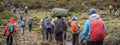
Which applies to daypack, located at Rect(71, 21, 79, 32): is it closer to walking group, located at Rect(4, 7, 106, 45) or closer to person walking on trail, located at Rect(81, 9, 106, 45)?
walking group, located at Rect(4, 7, 106, 45)

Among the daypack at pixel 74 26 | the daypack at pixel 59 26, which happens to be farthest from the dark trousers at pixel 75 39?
the daypack at pixel 59 26

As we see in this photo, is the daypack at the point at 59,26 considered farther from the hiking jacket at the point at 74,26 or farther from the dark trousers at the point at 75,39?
the dark trousers at the point at 75,39

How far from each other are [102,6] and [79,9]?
362 cm

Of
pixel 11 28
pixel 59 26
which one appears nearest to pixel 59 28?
pixel 59 26

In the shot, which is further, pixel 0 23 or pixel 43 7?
pixel 43 7

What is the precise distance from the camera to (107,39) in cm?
1430

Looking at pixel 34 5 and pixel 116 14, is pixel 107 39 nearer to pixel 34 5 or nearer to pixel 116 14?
pixel 116 14

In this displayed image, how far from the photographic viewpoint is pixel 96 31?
7.41 metres

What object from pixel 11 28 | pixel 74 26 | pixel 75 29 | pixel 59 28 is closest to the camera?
pixel 59 28

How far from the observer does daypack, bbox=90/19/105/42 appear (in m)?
7.39

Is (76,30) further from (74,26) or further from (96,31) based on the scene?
(96,31)

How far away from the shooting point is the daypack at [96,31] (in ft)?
24.2

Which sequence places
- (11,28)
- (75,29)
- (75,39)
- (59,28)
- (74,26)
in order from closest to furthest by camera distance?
(59,28)
(74,26)
(75,29)
(11,28)
(75,39)

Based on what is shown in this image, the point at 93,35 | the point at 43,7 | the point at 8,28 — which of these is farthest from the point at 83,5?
the point at 93,35
